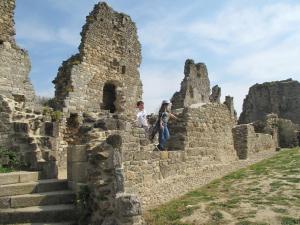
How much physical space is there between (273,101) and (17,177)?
109 feet

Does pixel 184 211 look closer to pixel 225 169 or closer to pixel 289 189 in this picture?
pixel 289 189

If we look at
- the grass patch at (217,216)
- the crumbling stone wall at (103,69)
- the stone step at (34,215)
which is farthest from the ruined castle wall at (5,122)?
the crumbling stone wall at (103,69)

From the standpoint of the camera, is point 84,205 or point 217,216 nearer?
point 84,205

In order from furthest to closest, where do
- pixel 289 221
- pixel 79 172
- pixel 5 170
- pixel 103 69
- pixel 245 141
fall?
pixel 103 69
pixel 245 141
pixel 5 170
pixel 79 172
pixel 289 221

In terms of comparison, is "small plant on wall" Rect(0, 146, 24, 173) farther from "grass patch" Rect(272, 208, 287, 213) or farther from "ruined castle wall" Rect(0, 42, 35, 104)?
"grass patch" Rect(272, 208, 287, 213)

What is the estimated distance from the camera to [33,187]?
7.75 m

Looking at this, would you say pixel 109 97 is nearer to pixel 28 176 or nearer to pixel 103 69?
pixel 103 69

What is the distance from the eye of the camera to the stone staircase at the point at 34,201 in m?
6.87

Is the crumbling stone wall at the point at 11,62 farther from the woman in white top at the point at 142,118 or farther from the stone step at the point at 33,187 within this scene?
the stone step at the point at 33,187

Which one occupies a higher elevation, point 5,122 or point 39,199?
point 5,122

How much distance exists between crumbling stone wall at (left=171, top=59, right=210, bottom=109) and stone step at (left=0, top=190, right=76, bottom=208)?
2354 cm

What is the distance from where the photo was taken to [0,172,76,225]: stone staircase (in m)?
6.87

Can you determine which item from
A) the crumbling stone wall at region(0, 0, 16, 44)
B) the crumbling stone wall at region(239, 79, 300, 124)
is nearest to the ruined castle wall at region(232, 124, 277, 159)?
the crumbling stone wall at region(0, 0, 16, 44)

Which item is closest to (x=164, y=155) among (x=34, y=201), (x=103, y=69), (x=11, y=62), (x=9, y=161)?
(x=34, y=201)
